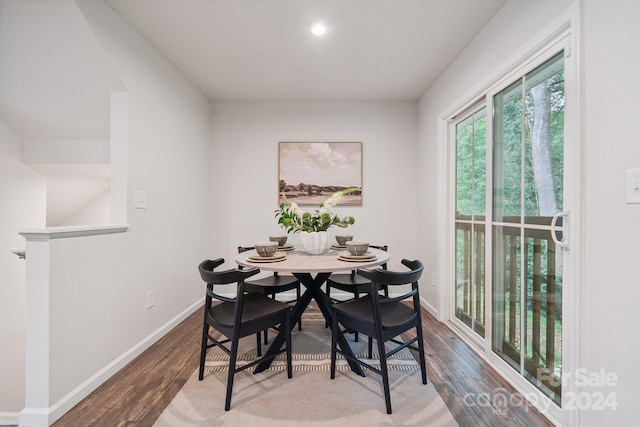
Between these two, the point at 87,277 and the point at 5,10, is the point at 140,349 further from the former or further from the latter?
the point at 5,10

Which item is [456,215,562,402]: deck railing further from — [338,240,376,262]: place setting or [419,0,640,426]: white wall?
[338,240,376,262]: place setting

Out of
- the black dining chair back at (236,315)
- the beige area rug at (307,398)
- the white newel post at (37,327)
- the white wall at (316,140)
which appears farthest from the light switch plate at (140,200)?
the beige area rug at (307,398)

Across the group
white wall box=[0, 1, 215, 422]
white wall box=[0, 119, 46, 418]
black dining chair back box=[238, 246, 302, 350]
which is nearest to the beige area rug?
→ black dining chair back box=[238, 246, 302, 350]

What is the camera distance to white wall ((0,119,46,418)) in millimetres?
2203

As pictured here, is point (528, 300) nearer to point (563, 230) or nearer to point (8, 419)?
point (563, 230)

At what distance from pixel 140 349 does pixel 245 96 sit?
2690mm

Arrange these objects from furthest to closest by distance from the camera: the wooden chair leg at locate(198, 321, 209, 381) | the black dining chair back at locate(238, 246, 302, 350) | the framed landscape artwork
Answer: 1. the framed landscape artwork
2. the black dining chair back at locate(238, 246, 302, 350)
3. the wooden chair leg at locate(198, 321, 209, 381)

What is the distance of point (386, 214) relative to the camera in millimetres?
3279

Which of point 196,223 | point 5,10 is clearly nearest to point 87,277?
point 196,223

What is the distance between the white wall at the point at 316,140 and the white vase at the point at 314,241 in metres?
1.27

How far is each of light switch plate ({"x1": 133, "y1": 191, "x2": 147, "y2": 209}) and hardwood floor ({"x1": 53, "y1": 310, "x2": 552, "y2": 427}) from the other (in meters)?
1.13

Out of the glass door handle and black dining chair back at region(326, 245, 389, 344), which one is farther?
black dining chair back at region(326, 245, 389, 344)

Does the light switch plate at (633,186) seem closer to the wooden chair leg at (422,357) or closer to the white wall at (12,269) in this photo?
the wooden chair leg at (422,357)

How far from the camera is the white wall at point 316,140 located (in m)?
3.26
